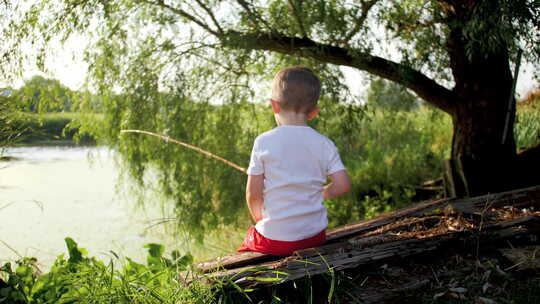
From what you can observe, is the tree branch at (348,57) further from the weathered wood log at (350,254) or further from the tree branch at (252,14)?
the weathered wood log at (350,254)

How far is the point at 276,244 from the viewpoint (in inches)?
83.3

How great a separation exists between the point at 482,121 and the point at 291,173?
3.05 m

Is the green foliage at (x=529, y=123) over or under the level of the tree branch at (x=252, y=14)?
under

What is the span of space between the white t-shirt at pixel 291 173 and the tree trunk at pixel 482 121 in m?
2.58

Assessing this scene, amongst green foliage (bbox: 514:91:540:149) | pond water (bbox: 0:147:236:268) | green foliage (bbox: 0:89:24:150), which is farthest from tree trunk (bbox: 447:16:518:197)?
green foliage (bbox: 0:89:24:150)

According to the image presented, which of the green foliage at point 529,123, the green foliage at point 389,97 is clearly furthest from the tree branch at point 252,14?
the green foliage at point 529,123

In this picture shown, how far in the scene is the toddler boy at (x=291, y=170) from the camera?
2018 millimetres

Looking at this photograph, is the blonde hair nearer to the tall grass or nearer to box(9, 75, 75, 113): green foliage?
box(9, 75, 75, 113): green foliage

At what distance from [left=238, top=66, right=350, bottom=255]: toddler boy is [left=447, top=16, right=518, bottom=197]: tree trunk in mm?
2570

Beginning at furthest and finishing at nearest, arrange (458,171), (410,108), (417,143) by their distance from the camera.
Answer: (417,143) → (410,108) → (458,171)

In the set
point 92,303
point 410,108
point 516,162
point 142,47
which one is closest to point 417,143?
point 410,108

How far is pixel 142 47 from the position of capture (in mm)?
4617

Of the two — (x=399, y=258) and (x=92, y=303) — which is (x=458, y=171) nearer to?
(x=399, y=258)

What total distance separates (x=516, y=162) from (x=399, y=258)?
291cm
